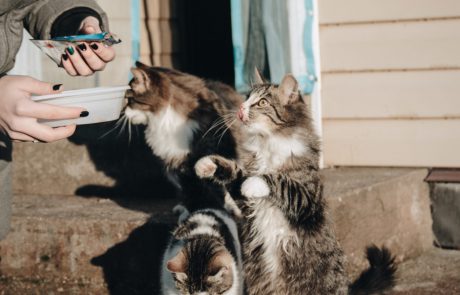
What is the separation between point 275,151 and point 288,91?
304mm

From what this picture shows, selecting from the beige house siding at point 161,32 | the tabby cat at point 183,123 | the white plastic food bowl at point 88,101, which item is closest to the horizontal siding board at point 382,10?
the tabby cat at point 183,123

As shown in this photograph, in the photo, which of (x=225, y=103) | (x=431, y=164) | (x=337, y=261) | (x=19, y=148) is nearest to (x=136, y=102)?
(x=225, y=103)

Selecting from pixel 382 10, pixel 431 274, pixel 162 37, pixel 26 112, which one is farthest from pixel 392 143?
pixel 26 112

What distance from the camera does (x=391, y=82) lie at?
5.47 m

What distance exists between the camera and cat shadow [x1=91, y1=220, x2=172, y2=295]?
457 centimetres

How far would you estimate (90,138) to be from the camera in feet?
18.5

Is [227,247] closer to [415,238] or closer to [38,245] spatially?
[38,245]

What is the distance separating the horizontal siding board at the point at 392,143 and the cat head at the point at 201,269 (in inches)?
79.4

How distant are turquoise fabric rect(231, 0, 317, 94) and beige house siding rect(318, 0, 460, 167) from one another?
0.81 feet

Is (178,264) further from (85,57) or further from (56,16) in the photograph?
(56,16)

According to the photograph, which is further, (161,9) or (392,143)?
(161,9)

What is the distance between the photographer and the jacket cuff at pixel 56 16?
3.38 meters

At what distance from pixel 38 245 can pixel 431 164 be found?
8.75 feet

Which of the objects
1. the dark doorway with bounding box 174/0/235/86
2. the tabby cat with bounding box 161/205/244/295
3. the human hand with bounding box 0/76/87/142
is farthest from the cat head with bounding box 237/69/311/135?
the dark doorway with bounding box 174/0/235/86
